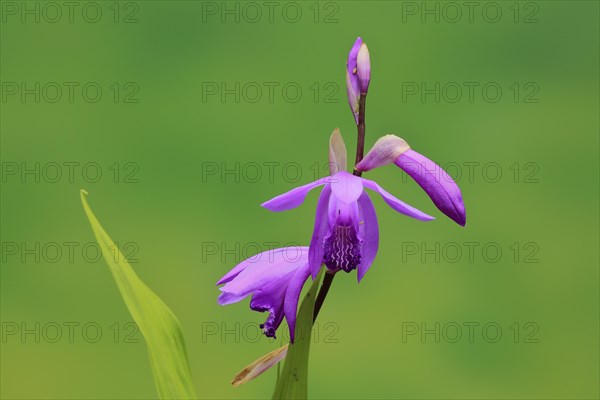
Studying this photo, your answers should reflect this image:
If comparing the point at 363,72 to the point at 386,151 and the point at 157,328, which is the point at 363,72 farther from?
the point at 157,328

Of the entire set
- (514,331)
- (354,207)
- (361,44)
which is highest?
(361,44)

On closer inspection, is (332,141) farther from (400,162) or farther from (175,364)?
(175,364)

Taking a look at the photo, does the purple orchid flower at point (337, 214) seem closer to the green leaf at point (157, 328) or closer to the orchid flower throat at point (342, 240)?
the orchid flower throat at point (342, 240)

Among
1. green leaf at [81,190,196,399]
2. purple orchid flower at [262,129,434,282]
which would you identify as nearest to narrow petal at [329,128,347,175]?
purple orchid flower at [262,129,434,282]

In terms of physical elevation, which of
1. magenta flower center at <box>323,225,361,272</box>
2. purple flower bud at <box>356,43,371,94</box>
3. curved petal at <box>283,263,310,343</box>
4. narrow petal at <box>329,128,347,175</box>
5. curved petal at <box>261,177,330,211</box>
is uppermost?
purple flower bud at <box>356,43,371,94</box>

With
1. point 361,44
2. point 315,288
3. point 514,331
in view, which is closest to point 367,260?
point 315,288

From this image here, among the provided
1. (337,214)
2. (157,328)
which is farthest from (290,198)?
(157,328)

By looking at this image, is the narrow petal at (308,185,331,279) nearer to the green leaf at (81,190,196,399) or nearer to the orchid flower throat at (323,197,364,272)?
the orchid flower throat at (323,197,364,272)
